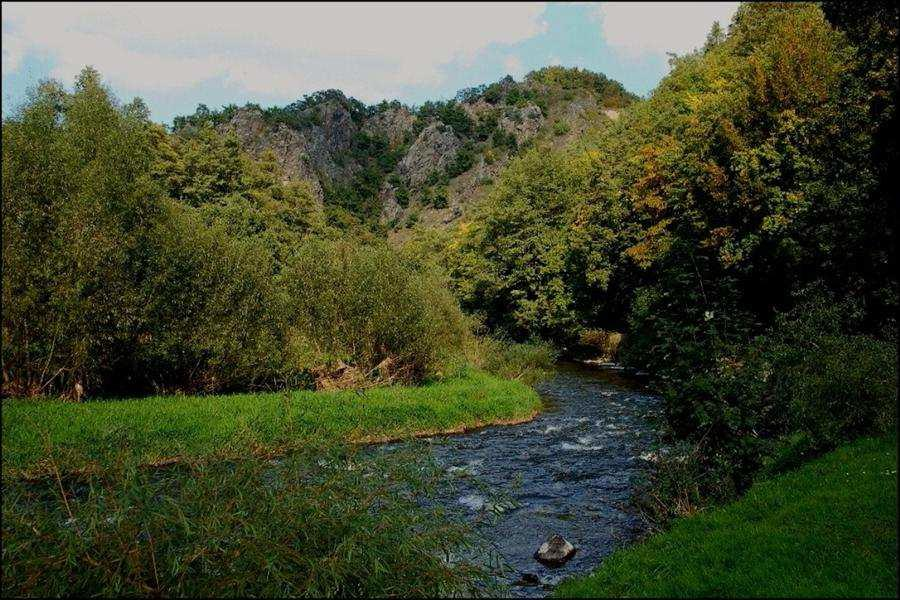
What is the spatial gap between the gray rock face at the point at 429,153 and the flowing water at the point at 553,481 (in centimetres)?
15700

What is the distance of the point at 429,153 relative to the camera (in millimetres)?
185375

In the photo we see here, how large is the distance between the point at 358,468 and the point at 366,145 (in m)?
197

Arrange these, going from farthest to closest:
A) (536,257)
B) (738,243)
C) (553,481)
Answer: (536,257)
(738,243)
(553,481)

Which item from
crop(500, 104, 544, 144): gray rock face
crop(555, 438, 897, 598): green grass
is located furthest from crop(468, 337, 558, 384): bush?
crop(500, 104, 544, 144): gray rock face

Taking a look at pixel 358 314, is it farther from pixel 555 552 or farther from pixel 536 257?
pixel 536 257

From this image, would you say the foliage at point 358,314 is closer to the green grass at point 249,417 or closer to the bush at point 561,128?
the green grass at point 249,417

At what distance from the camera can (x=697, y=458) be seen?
14.1 meters

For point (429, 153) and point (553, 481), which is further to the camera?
point (429, 153)

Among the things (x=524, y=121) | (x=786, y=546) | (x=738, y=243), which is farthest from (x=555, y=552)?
(x=524, y=121)

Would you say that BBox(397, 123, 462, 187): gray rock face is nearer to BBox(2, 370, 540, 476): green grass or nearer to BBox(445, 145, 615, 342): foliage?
BBox(445, 145, 615, 342): foliage

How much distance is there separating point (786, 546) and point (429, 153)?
18415 cm

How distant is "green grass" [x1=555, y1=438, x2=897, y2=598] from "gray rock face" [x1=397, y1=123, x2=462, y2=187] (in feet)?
563

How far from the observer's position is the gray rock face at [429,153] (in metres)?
180

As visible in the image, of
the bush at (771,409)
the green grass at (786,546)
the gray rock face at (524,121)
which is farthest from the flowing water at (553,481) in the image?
the gray rock face at (524,121)
